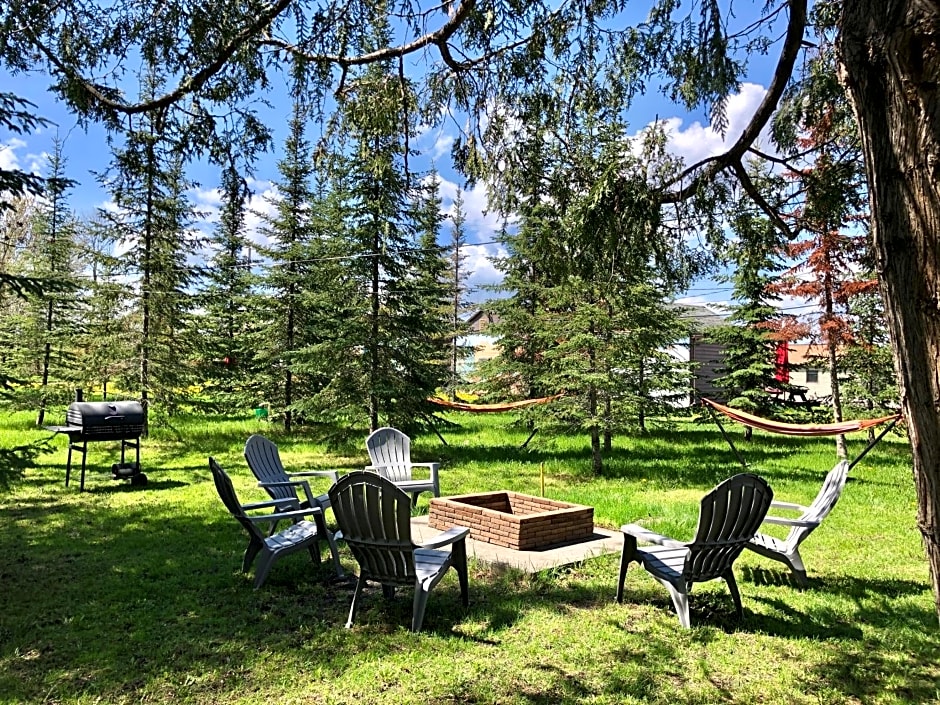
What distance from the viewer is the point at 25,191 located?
5203 mm

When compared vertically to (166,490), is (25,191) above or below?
above

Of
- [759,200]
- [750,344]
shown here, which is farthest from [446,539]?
[750,344]

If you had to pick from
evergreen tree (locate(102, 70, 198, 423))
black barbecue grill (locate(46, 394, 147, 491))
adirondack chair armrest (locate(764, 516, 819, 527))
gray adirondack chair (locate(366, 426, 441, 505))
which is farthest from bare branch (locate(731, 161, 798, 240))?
evergreen tree (locate(102, 70, 198, 423))

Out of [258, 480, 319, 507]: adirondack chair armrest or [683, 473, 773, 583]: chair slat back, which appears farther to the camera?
[258, 480, 319, 507]: adirondack chair armrest

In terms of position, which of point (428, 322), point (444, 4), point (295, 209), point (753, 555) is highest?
point (295, 209)

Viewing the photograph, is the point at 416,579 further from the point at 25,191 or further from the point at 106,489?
the point at 106,489

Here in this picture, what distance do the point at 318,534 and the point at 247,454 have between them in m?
1.12

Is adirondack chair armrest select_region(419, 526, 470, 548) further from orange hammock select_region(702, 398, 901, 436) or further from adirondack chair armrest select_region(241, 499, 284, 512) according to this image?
orange hammock select_region(702, 398, 901, 436)

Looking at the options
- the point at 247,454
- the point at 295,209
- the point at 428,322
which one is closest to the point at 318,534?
the point at 247,454

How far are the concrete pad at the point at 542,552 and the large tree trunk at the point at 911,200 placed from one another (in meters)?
3.70

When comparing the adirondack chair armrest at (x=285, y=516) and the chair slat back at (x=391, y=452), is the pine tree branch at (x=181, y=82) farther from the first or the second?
the chair slat back at (x=391, y=452)

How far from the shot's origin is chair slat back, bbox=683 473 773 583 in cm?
394

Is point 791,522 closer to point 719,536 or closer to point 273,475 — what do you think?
point 719,536

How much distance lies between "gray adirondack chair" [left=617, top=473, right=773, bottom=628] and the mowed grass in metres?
0.24
